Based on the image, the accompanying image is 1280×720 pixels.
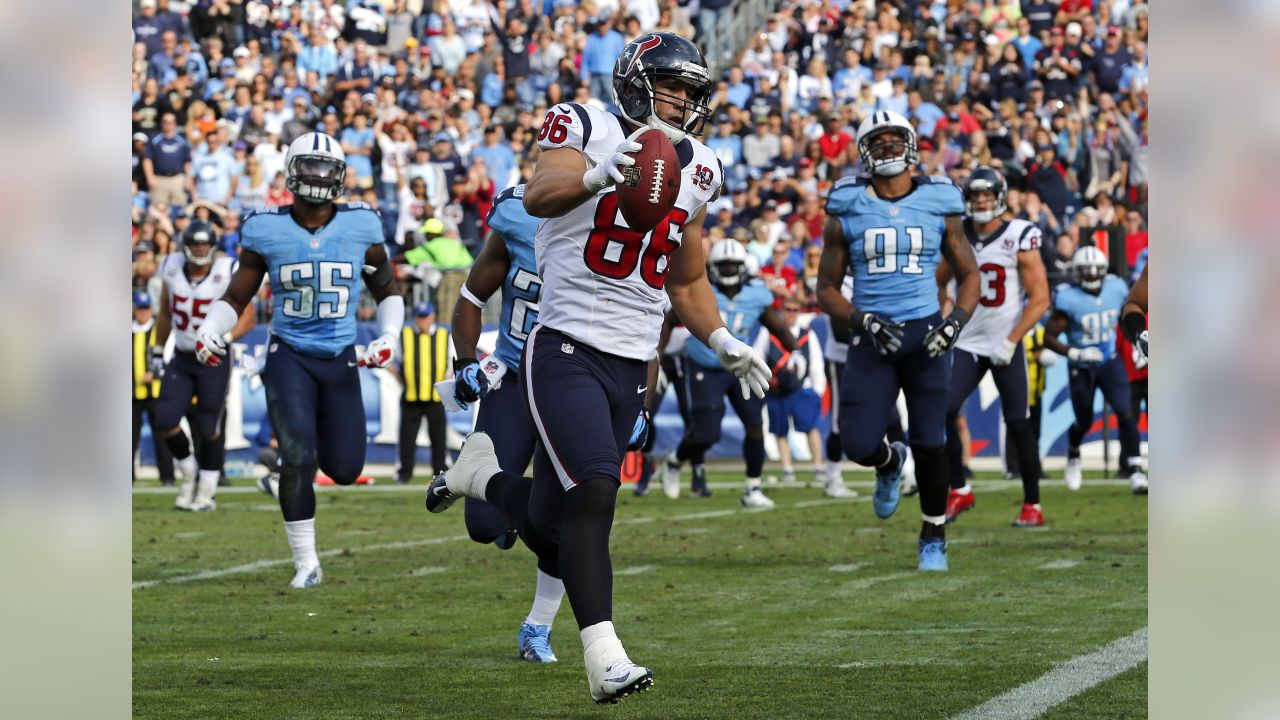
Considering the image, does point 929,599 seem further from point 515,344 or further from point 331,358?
point 331,358

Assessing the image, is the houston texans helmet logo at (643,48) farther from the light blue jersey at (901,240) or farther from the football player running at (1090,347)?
the football player running at (1090,347)

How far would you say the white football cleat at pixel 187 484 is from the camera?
13.2 m

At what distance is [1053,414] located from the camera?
16703 mm

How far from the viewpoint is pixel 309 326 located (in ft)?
26.9

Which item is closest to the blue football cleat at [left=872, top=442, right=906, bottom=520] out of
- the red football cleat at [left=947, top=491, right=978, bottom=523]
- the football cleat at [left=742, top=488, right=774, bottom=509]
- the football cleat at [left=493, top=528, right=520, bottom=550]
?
the red football cleat at [left=947, top=491, right=978, bottom=523]

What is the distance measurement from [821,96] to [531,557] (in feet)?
38.7

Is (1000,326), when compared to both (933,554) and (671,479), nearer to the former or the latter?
(933,554)

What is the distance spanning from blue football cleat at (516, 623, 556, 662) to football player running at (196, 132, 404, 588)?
2235mm

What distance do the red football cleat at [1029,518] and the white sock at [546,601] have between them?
546 cm

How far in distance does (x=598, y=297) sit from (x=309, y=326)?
3.60 meters

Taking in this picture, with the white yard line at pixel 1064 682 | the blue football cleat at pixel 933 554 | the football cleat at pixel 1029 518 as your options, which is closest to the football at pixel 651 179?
the white yard line at pixel 1064 682

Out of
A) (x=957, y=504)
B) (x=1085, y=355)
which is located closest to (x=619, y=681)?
(x=957, y=504)

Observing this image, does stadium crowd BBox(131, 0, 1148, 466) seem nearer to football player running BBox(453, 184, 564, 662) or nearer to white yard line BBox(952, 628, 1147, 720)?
football player running BBox(453, 184, 564, 662)
